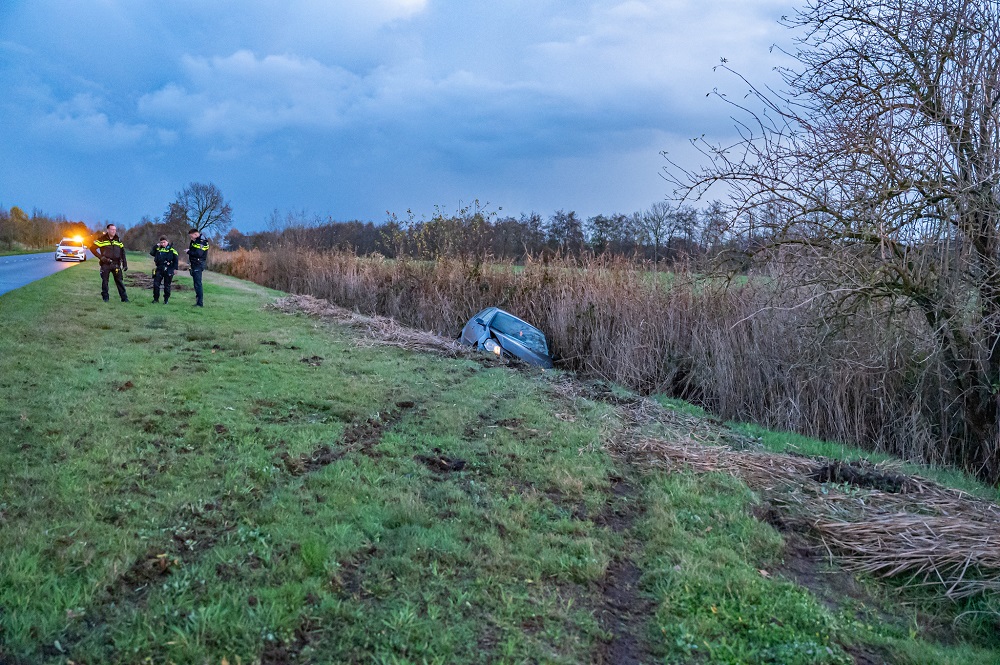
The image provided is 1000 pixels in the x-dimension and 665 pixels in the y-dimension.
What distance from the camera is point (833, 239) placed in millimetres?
6684

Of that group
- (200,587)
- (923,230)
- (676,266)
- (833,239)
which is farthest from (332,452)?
(676,266)

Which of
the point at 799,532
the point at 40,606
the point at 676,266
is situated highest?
the point at 676,266

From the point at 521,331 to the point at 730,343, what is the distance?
4.46 m

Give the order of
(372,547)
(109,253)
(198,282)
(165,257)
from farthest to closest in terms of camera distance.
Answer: (165,257) → (198,282) → (109,253) → (372,547)

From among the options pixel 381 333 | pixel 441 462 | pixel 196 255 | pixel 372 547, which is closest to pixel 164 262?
pixel 196 255

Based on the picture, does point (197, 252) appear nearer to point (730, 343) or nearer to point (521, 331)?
point (521, 331)

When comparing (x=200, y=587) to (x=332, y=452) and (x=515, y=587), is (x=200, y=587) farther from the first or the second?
(x=332, y=452)

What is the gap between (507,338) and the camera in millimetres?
12320

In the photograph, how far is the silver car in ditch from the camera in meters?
12.1

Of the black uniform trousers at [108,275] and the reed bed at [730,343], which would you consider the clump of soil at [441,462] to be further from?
the black uniform trousers at [108,275]

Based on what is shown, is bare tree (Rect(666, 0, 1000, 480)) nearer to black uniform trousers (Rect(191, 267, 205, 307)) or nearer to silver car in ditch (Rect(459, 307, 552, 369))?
silver car in ditch (Rect(459, 307, 552, 369))

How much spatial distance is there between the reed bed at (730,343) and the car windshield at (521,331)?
0.51 meters

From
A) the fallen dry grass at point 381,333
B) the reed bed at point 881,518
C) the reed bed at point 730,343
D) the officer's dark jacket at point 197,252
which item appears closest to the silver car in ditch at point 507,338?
the fallen dry grass at point 381,333

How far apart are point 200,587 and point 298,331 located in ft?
31.6
